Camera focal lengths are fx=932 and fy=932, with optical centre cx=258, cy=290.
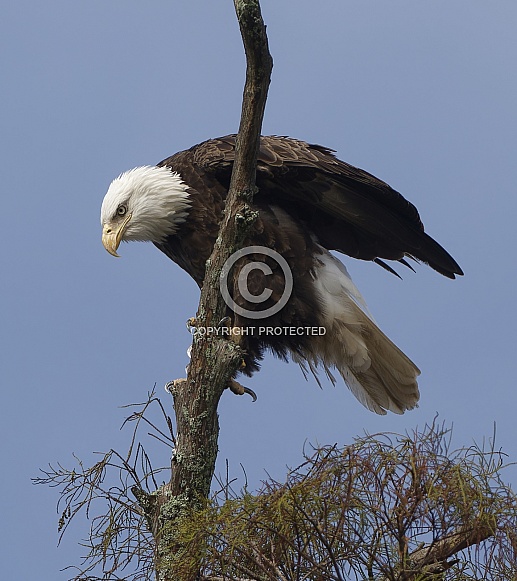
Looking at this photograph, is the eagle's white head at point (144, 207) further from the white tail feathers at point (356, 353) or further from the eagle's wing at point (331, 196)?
the white tail feathers at point (356, 353)

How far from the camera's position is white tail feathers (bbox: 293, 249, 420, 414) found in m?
5.31

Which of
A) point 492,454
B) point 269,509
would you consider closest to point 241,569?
point 269,509

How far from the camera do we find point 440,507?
308 cm

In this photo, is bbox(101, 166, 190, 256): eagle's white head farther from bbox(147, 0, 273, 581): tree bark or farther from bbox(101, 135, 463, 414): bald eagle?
bbox(147, 0, 273, 581): tree bark

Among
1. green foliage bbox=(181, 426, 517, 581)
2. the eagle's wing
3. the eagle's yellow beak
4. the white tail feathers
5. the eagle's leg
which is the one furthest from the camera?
the white tail feathers

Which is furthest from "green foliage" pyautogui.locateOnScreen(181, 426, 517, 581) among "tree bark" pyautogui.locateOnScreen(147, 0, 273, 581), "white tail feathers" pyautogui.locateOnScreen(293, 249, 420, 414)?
"white tail feathers" pyautogui.locateOnScreen(293, 249, 420, 414)

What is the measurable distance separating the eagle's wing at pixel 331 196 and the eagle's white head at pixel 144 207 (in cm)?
14

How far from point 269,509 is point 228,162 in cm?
232

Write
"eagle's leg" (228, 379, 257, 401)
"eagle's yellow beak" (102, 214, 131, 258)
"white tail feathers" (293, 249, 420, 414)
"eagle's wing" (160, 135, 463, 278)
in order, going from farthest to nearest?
"white tail feathers" (293, 249, 420, 414) → "eagle's yellow beak" (102, 214, 131, 258) → "eagle's leg" (228, 379, 257, 401) → "eagle's wing" (160, 135, 463, 278)

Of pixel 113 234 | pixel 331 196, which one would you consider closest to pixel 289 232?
pixel 331 196

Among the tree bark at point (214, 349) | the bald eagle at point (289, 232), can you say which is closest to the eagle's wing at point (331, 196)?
the bald eagle at point (289, 232)

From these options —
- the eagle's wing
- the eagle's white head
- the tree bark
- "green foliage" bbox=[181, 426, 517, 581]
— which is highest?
the eagle's white head

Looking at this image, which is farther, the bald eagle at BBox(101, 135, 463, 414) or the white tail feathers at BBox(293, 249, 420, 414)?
the white tail feathers at BBox(293, 249, 420, 414)

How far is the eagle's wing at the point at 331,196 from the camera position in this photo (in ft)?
16.1
